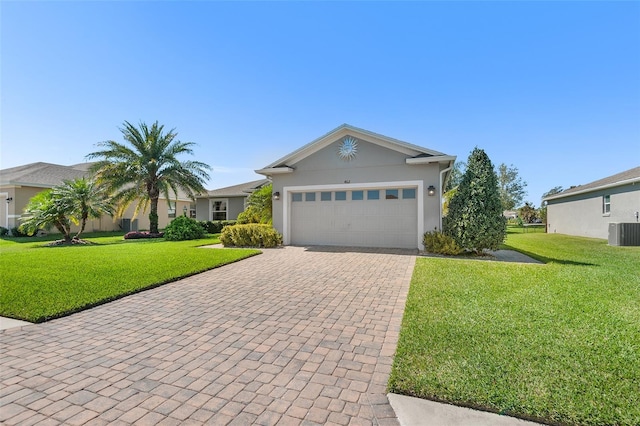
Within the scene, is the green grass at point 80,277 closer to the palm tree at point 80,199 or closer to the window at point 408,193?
the palm tree at point 80,199

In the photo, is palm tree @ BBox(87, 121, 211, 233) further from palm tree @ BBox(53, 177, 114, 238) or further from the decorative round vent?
the decorative round vent

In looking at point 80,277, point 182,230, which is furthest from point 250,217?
point 80,277

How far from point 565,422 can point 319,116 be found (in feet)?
53.5

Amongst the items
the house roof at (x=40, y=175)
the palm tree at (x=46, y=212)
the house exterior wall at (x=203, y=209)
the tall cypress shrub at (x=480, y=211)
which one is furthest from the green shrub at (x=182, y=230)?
the tall cypress shrub at (x=480, y=211)

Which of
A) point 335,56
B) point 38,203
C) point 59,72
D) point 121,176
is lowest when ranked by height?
point 38,203

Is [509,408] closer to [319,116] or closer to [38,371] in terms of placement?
[38,371]

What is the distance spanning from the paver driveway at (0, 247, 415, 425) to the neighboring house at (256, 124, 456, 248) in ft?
21.1

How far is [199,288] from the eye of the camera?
20.4 feet

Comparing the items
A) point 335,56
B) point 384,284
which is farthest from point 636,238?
point 335,56

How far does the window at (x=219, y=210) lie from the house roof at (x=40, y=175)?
9942mm

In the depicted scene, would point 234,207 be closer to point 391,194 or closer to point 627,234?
point 391,194

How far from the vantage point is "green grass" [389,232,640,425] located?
235 cm

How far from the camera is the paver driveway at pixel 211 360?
2383 mm

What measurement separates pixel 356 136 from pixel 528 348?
1035cm
